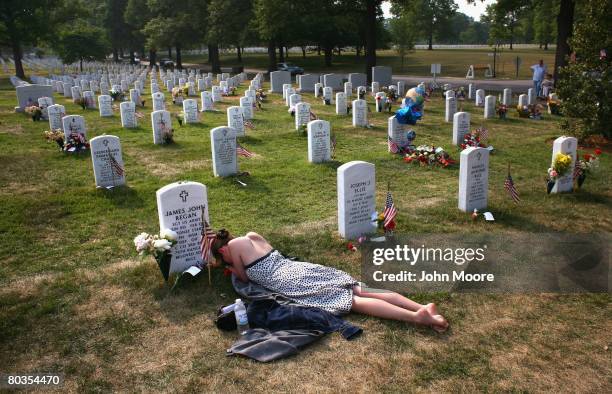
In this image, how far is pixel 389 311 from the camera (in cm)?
602

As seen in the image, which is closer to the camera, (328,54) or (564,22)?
(564,22)

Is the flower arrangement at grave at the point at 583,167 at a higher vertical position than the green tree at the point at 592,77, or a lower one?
lower

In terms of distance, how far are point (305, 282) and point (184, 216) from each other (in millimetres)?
2229

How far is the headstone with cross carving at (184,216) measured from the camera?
7234 mm

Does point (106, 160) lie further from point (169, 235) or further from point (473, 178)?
point (473, 178)

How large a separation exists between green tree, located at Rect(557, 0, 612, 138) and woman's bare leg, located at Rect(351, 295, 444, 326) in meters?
12.8

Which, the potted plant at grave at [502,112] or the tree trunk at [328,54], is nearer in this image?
the potted plant at grave at [502,112]

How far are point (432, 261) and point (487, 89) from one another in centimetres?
2591

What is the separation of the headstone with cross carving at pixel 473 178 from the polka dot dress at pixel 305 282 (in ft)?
13.9

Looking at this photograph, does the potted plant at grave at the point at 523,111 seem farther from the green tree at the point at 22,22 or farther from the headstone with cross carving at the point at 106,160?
the green tree at the point at 22,22

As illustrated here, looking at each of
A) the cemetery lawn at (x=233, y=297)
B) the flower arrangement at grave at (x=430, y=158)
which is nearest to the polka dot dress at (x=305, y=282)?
the cemetery lawn at (x=233, y=297)

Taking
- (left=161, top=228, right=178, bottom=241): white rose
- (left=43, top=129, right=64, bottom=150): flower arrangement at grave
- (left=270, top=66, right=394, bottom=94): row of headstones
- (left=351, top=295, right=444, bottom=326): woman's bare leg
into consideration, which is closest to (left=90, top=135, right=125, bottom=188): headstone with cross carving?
(left=43, top=129, right=64, bottom=150): flower arrangement at grave

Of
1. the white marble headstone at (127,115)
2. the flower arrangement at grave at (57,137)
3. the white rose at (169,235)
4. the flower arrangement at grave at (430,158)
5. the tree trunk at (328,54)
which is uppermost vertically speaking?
the tree trunk at (328,54)

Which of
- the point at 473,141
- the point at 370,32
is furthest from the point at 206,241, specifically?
the point at 370,32
